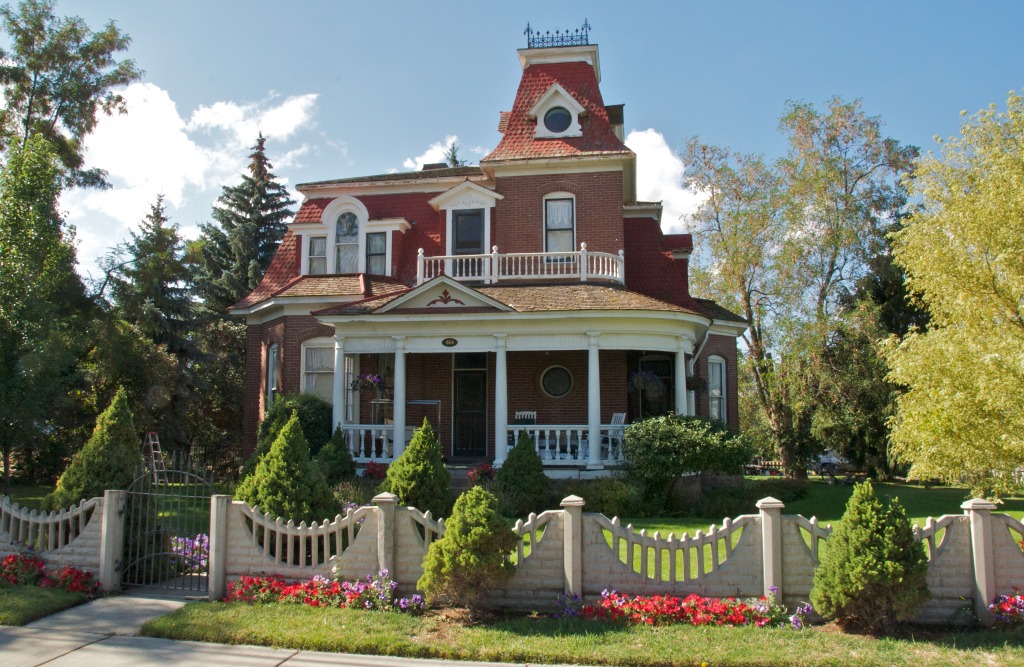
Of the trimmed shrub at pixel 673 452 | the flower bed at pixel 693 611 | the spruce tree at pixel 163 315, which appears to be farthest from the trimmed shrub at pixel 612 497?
the spruce tree at pixel 163 315

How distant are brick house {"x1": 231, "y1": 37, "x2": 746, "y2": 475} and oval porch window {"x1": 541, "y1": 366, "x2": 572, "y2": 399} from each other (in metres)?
0.05

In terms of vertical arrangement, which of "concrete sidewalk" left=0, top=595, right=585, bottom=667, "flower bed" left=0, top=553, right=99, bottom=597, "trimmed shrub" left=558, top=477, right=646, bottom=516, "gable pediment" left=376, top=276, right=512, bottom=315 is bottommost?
"concrete sidewalk" left=0, top=595, right=585, bottom=667

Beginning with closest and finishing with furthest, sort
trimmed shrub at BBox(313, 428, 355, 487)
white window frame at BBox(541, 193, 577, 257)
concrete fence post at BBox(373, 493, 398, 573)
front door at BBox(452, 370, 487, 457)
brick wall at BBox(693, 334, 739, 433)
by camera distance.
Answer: concrete fence post at BBox(373, 493, 398, 573) < trimmed shrub at BBox(313, 428, 355, 487) < front door at BBox(452, 370, 487, 457) < white window frame at BBox(541, 193, 577, 257) < brick wall at BBox(693, 334, 739, 433)

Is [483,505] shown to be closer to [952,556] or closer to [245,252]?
[952,556]

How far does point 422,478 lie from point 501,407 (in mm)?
5808

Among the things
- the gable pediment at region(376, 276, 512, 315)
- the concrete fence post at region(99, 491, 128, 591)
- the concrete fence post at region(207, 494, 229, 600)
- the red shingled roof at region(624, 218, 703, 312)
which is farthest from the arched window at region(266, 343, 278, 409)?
the concrete fence post at region(207, 494, 229, 600)

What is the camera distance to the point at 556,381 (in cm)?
1923

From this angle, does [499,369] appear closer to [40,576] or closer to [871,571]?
[40,576]

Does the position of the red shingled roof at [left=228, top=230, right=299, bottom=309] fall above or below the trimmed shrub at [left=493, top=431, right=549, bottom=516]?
above

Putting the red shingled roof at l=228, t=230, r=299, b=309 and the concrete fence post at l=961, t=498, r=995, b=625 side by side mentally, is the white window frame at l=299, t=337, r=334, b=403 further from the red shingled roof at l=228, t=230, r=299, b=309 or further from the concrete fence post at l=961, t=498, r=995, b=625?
the concrete fence post at l=961, t=498, r=995, b=625

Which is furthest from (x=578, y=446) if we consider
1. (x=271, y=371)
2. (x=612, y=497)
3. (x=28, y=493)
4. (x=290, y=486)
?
(x=28, y=493)

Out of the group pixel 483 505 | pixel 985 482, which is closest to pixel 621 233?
pixel 985 482

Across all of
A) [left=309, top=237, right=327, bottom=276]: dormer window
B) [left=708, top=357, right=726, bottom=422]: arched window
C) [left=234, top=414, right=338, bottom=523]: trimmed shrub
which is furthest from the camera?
[left=708, top=357, right=726, bottom=422]: arched window

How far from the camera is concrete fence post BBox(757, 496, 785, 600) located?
7.86 m
